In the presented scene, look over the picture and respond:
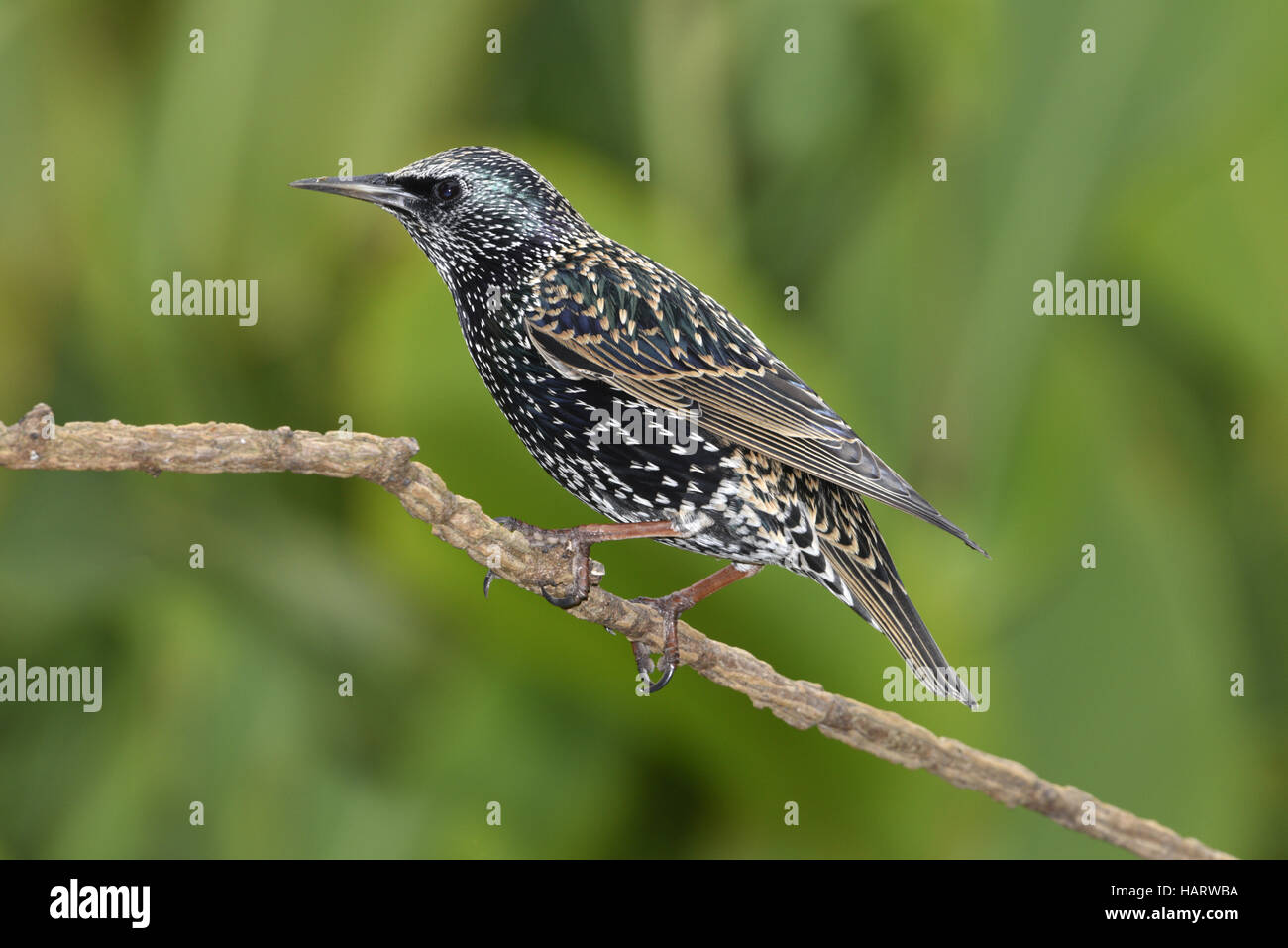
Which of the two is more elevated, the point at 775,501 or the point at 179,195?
the point at 179,195

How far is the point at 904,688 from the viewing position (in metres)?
2.62

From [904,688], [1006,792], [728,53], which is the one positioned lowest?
[1006,792]

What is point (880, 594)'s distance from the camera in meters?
2.62

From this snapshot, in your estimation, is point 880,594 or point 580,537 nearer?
point 580,537

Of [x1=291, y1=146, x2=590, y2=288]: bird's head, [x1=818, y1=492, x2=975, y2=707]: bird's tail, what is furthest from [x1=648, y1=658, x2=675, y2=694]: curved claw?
[x1=291, y1=146, x2=590, y2=288]: bird's head

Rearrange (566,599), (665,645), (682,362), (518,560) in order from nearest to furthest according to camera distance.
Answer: (518,560) → (566,599) → (665,645) → (682,362)

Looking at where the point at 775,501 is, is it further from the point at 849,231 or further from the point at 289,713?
the point at 289,713

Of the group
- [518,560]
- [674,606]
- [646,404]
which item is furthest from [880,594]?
[518,560]

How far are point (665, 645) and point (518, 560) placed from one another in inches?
17.2

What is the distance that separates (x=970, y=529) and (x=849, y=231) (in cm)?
111

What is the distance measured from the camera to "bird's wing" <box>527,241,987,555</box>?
8.21 ft

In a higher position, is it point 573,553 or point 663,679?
point 573,553

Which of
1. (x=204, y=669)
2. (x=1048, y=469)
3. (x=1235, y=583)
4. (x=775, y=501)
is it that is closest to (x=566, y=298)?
(x=775, y=501)

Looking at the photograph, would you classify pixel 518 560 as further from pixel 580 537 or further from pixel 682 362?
pixel 682 362
